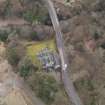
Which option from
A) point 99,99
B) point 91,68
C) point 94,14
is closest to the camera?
point 99,99

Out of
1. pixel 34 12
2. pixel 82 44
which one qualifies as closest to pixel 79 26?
pixel 82 44

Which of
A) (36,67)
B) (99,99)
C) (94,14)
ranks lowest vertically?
(99,99)

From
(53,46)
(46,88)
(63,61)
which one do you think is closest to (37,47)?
(53,46)

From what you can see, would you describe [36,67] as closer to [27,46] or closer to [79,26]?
[27,46]

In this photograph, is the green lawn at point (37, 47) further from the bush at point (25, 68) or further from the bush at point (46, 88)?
the bush at point (46, 88)

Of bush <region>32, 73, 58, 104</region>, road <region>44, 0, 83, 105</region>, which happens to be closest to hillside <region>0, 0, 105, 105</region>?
bush <region>32, 73, 58, 104</region>

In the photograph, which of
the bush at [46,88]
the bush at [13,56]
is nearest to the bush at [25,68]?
the bush at [13,56]

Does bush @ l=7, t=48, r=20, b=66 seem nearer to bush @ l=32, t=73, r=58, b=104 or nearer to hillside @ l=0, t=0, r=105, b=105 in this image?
hillside @ l=0, t=0, r=105, b=105

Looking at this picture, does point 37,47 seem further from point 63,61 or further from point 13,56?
point 63,61
